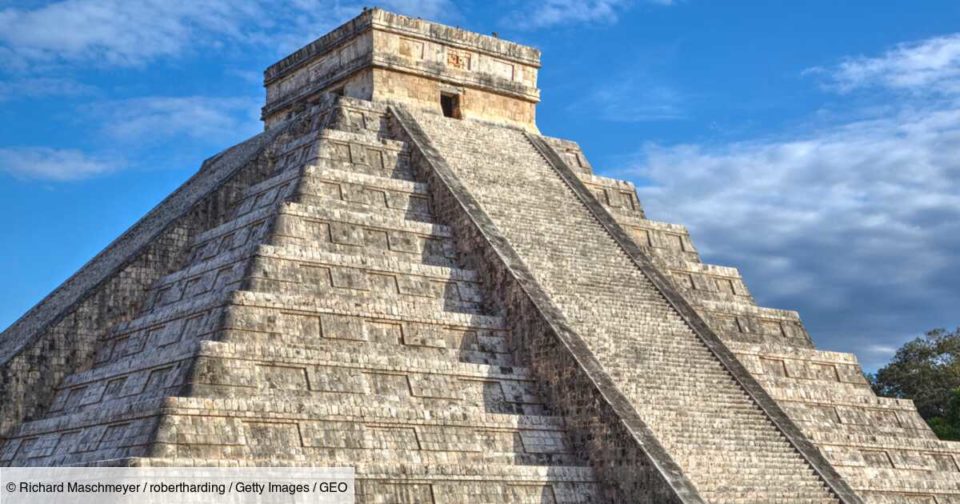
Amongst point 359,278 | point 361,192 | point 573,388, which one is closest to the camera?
point 573,388

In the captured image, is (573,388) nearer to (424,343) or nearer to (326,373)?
(424,343)

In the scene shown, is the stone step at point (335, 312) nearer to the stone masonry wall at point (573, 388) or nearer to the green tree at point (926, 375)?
the stone masonry wall at point (573, 388)

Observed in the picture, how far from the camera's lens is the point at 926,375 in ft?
127

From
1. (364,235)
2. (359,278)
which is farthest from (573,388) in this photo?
(364,235)

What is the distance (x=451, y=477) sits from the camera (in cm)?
1655

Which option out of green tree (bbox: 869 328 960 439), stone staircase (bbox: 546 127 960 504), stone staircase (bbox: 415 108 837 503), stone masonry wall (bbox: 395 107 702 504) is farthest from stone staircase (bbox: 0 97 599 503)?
green tree (bbox: 869 328 960 439)

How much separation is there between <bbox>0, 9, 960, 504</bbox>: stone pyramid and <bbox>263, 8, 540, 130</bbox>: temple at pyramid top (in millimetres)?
75

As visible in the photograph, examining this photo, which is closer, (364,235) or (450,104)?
(364,235)

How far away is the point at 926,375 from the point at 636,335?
21646mm

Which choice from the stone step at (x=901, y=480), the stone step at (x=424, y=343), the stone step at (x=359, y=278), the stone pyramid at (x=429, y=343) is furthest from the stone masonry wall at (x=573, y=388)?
the stone step at (x=901, y=480)

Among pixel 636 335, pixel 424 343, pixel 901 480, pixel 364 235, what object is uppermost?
pixel 364 235

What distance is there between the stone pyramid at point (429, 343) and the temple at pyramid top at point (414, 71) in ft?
0.25

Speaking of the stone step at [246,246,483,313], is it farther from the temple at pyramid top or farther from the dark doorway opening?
the dark doorway opening

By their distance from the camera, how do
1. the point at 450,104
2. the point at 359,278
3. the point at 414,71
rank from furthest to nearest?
the point at 450,104, the point at 414,71, the point at 359,278
